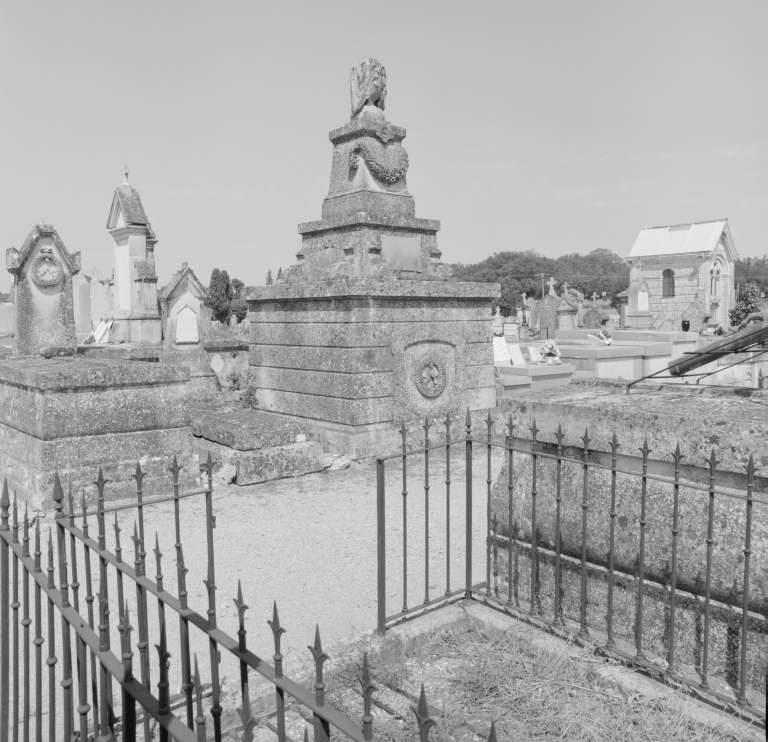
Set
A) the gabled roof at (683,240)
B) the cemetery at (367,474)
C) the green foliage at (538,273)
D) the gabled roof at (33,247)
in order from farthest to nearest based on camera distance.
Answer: the green foliage at (538,273), the gabled roof at (683,240), the gabled roof at (33,247), the cemetery at (367,474)

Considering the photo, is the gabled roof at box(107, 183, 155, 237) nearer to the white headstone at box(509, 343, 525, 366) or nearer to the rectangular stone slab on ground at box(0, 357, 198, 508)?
the white headstone at box(509, 343, 525, 366)

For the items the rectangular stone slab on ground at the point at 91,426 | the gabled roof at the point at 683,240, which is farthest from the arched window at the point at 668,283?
the rectangular stone slab on ground at the point at 91,426

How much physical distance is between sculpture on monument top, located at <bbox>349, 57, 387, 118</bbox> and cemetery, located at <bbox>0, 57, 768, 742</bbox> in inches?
1.3

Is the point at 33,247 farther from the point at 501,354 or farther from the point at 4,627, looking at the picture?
the point at 4,627

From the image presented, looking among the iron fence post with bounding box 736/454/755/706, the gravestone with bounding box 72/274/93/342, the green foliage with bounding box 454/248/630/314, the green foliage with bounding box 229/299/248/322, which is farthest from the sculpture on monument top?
the green foliage with bounding box 454/248/630/314

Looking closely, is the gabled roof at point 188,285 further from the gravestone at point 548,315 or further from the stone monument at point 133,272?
the gravestone at point 548,315

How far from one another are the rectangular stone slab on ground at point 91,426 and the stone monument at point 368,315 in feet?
6.98

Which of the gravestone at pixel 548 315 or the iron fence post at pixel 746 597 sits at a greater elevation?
the gravestone at pixel 548 315

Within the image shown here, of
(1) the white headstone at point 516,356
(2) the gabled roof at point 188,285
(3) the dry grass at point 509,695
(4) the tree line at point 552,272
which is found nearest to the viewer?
(3) the dry grass at point 509,695

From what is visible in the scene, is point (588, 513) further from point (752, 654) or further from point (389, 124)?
point (389, 124)

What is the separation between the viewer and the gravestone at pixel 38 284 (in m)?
11.5

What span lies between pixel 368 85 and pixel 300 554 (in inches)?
260

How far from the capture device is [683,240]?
1586 inches

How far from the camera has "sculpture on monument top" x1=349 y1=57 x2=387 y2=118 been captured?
9.48 metres
